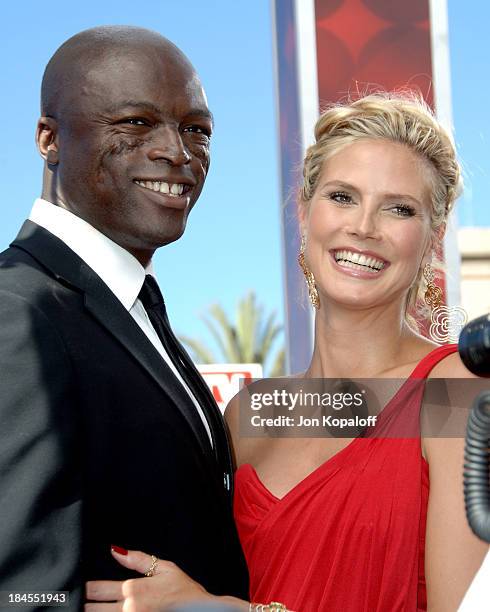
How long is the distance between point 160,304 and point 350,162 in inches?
33.2

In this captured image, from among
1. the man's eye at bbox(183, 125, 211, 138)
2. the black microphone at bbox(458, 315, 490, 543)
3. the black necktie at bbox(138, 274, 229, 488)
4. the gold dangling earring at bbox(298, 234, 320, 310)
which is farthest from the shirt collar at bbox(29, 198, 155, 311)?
the black microphone at bbox(458, 315, 490, 543)

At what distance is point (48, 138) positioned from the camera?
304 centimetres

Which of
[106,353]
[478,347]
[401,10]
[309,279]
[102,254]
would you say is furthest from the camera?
[401,10]

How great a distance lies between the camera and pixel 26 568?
2396 mm

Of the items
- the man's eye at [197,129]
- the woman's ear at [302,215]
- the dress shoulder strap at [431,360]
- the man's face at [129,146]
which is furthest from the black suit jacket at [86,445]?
the woman's ear at [302,215]

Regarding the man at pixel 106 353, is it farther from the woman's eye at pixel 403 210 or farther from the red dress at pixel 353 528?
the woman's eye at pixel 403 210

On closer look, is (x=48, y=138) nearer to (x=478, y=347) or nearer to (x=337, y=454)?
(x=337, y=454)

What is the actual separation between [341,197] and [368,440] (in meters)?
0.84

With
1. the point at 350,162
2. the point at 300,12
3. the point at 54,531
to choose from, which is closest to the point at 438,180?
the point at 350,162

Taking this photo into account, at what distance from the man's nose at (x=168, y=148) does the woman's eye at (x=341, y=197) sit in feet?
2.22

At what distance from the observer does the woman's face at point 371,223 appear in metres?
3.35

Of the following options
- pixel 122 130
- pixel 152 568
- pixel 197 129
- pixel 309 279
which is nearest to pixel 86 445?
pixel 152 568

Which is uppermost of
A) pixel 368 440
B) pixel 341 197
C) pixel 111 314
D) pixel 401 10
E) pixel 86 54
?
pixel 401 10

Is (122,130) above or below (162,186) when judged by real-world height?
above
